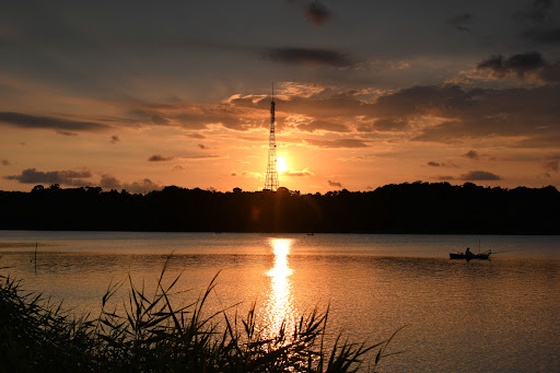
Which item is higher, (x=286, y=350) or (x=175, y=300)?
(x=286, y=350)

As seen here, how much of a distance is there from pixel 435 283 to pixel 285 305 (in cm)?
3280

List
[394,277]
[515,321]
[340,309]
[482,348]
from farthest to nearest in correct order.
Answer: [394,277] → [340,309] → [515,321] → [482,348]

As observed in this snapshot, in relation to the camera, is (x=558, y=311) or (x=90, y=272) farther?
(x=90, y=272)

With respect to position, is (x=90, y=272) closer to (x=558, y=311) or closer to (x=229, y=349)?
(x=558, y=311)

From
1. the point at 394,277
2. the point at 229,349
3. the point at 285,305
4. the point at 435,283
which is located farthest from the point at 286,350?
the point at 394,277

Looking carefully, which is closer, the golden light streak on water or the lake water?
the lake water

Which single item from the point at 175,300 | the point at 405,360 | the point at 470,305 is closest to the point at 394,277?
the point at 470,305

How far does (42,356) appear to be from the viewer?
1141 cm

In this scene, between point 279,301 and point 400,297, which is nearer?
point 279,301

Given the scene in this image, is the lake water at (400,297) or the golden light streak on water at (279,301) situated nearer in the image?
the lake water at (400,297)

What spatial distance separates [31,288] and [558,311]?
191 ft

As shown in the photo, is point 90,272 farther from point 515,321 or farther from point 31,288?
point 515,321

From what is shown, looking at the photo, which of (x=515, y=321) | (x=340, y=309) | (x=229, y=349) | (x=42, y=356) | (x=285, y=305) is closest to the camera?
(x=229, y=349)

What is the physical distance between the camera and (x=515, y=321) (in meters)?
56.0
